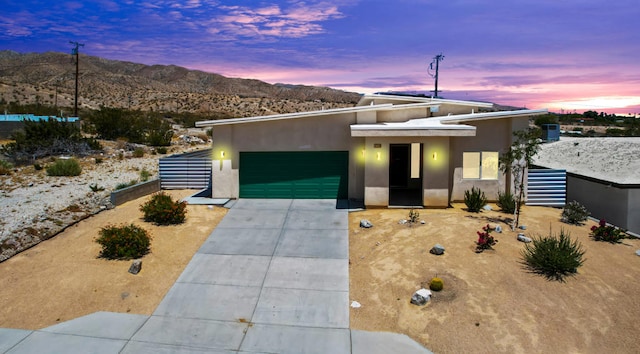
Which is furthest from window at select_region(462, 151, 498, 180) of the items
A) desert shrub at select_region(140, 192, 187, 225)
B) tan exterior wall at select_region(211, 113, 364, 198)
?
desert shrub at select_region(140, 192, 187, 225)

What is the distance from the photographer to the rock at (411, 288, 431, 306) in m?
9.56

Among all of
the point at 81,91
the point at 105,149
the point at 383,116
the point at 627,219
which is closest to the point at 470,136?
the point at 383,116

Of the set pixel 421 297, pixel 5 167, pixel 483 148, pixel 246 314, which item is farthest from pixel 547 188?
pixel 5 167

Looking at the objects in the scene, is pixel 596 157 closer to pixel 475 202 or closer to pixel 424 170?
pixel 475 202

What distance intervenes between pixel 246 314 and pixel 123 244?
472 centimetres

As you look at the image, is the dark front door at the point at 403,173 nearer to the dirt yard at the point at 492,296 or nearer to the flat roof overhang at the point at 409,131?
the flat roof overhang at the point at 409,131

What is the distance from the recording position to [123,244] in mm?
11977

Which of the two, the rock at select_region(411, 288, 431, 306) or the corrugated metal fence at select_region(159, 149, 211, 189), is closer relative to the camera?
the rock at select_region(411, 288, 431, 306)

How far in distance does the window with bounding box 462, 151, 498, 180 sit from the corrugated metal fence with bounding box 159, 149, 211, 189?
462 inches

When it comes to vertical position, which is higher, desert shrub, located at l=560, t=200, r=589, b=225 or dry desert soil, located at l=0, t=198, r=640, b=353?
desert shrub, located at l=560, t=200, r=589, b=225

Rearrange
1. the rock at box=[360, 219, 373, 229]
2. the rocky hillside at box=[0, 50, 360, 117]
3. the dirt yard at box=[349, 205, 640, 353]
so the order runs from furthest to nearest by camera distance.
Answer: the rocky hillside at box=[0, 50, 360, 117] → the rock at box=[360, 219, 373, 229] → the dirt yard at box=[349, 205, 640, 353]

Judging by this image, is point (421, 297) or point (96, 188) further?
point (96, 188)

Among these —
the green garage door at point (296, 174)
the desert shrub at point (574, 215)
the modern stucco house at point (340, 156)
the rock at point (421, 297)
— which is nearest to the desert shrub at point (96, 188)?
the modern stucco house at point (340, 156)

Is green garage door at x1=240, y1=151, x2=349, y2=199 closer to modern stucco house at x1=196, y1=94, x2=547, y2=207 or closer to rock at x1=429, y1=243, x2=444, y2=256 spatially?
modern stucco house at x1=196, y1=94, x2=547, y2=207
